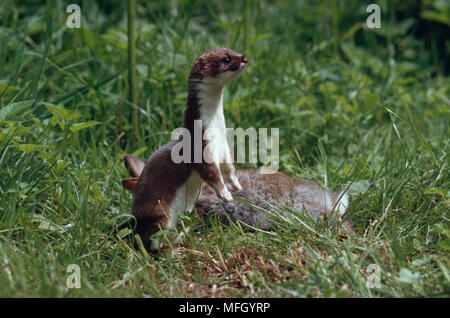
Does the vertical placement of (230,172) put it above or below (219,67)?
below

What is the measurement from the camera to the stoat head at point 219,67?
3.15m

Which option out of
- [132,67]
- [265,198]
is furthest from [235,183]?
[132,67]

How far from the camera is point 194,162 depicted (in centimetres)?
320

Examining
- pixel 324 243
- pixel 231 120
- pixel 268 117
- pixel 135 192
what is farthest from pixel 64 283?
pixel 268 117

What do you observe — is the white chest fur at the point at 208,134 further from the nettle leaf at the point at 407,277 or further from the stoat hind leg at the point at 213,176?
the nettle leaf at the point at 407,277

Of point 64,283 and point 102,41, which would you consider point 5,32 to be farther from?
point 64,283

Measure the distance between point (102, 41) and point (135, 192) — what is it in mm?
2329

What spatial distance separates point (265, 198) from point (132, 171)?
0.86m

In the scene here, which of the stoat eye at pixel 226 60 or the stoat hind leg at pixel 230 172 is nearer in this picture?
the stoat eye at pixel 226 60

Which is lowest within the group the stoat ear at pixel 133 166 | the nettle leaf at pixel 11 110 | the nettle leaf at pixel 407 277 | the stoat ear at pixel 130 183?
A: the nettle leaf at pixel 407 277

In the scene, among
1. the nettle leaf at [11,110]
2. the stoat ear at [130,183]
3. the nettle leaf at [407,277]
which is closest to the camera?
the nettle leaf at [407,277]

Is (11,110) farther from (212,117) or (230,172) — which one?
(230,172)

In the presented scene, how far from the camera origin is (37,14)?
5824 mm

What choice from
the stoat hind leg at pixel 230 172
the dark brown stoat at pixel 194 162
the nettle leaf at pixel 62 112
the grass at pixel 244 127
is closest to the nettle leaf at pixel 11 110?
the grass at pixel 244 127
